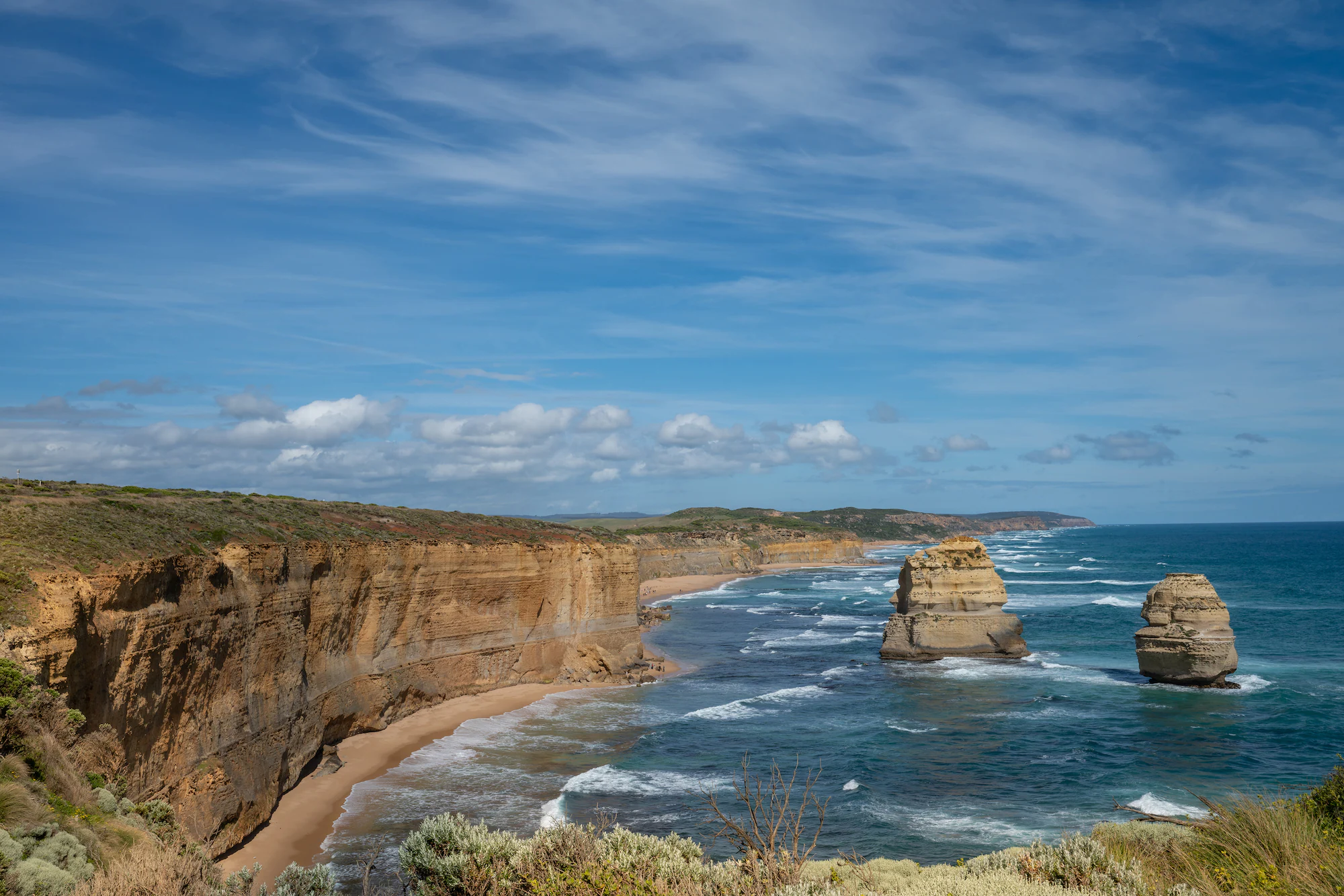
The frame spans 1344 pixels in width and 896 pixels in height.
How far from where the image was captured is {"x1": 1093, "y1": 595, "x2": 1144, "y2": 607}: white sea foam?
2862 inches

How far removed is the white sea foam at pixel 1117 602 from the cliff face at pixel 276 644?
158 feet

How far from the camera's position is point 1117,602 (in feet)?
247

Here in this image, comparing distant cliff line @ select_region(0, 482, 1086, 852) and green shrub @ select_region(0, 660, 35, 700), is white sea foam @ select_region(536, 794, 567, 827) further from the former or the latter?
green shrub @ select_region(0, 660, 35, 700)

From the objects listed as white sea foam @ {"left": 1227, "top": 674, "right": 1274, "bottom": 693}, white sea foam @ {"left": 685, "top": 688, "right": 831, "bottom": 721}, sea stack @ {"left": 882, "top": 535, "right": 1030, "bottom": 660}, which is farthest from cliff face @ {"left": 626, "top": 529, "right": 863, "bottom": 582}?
white sea foam @ {"left": 1227, "top": 674, "right": 1274, "bottom": 693}

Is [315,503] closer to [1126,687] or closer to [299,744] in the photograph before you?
[299,744]

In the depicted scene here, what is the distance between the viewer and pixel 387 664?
1324 inches

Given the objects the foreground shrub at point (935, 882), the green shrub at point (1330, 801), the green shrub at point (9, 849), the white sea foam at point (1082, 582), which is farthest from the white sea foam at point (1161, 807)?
the white sea foam at point (1082, 582)

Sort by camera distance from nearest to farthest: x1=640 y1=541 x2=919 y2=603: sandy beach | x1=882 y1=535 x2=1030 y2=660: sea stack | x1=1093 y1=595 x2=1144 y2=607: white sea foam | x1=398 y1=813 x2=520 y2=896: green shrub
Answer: x1=398 y1=813 x2=520 y2=896: green shrub
x1=882 y1=535 x2=1030 y2=660: sea stack
x1=1093 y1=595 x2=1144 y2=607: white sea foam
x1=640 y1=541 x2=919 y2=603: sandy beach

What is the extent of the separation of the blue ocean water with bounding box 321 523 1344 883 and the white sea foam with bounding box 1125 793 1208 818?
9cm

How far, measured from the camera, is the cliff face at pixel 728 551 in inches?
4651

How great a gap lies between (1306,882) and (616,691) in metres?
34.2

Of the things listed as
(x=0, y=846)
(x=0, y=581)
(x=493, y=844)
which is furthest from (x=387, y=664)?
(x=0, y=846)

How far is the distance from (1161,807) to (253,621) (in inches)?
978

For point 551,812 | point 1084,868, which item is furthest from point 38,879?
point 551,812
